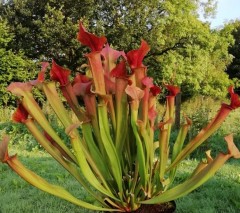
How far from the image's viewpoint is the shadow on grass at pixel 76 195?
3896mm

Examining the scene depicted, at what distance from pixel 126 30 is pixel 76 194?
17.8 meters

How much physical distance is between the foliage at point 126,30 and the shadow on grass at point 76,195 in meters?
16.2

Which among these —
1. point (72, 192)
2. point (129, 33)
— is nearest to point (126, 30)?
point (129, 33)

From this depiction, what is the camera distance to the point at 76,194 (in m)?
4.45

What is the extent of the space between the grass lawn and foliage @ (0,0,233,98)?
1609 cm

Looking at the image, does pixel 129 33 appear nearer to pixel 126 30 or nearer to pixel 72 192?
pixel 126 30

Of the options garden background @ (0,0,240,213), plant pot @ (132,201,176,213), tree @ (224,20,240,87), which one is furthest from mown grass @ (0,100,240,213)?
tree @ (224,20,240,87)

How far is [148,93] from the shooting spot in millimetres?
1354

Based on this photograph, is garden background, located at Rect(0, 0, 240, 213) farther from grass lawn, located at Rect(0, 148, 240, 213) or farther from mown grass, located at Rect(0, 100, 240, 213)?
grass lawn, located at Rect(0, 148, 240, 213)

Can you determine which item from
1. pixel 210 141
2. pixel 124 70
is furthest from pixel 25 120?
pixel 210 141

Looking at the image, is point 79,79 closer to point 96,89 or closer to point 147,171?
point 96,89

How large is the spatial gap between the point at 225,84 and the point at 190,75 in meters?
3.58

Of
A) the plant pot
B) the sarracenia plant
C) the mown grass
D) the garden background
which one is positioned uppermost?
the sarracenia plant

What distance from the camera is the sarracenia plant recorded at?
129 cm
